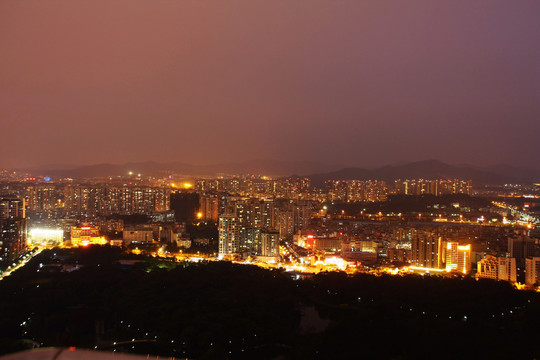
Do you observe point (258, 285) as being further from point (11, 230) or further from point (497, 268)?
point (11, 230)

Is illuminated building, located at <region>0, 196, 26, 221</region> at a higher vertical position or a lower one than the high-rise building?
higher

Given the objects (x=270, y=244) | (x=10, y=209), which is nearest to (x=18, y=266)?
(x=10, y=209)

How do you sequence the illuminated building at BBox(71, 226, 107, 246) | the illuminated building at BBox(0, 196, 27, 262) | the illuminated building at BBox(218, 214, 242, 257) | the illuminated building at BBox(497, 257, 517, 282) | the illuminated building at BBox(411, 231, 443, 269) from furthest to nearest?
the illuminated building at BBox(71, 226, 107, 246)
the illuminated building at BBox(218, 214, 242, 257)
the illuminated building at BBox(411, 231, 443, 269)
the illuminated building at BBox(0, 196, 27, 262)
the illuminated building at BBox(497, 257, 517, 282)

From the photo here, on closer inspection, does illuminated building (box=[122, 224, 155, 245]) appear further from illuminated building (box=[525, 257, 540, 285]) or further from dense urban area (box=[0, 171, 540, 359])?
illuminated building (box=[525, 257, 540, 285])

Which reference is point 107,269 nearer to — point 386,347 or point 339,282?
point 339,282

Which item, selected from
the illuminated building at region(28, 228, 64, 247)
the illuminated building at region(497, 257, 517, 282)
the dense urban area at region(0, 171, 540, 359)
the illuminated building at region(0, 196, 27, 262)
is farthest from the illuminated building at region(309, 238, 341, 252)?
the illuminated building at region(0, 196, 27, 262)

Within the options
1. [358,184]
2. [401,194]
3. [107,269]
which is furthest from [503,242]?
[358,184]

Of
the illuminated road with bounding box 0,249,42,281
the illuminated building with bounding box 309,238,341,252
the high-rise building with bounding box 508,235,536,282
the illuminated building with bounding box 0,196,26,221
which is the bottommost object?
the illuminated building with bounding box 309,238,341,252
